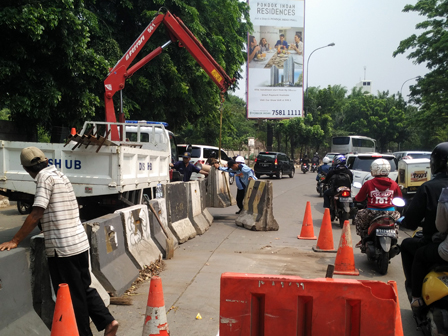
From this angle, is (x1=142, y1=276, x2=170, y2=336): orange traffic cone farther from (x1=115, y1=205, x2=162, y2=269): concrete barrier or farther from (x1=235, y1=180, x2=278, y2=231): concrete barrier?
(x1=235, y1=180, x2=278, y2=231): concrete barrier

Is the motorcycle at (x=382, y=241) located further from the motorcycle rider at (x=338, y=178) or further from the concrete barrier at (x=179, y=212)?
the motorcycle rider at (x=338, y=178)

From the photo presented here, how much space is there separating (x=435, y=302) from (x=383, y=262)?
2.59 metres

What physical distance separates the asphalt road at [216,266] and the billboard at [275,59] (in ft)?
91.2

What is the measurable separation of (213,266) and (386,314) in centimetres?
419

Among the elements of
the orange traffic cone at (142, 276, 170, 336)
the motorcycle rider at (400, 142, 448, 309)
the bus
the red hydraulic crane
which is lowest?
the orange traffic cone at (142, 276, 170, 336)

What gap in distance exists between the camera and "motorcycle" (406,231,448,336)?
380cm

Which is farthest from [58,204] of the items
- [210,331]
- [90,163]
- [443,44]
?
[443,44]

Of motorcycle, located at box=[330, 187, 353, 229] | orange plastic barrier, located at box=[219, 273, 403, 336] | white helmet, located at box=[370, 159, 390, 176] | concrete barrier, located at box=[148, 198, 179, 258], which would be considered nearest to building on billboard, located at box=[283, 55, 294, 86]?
motorcycle, located at box=[330, 187, 353, 229]

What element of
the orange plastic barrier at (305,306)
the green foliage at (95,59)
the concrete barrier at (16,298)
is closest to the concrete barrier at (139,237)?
the concrete barrier at (16,298)

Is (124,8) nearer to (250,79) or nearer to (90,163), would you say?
(90,163)

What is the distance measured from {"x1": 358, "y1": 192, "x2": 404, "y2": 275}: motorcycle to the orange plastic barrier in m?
3.49

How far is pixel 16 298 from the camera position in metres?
3.46

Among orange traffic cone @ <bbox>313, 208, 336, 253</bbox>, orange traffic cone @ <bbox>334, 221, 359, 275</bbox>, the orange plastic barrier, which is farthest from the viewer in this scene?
orange traffic cone @ <bbox>313, 208, 336, 253</bbox>

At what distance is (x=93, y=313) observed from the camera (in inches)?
157
